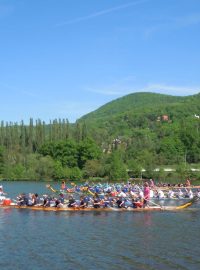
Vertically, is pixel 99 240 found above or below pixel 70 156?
below

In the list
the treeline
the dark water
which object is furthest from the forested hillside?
the dark water

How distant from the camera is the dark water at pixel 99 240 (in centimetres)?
2516

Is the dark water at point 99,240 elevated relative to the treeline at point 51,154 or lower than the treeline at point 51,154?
lower

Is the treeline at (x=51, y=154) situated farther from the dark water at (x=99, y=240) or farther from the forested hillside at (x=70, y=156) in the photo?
the dark water at (x=99, y=240)

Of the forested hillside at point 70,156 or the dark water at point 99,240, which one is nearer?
the dark water at point 99,240

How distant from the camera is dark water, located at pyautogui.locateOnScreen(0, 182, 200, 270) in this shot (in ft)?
82.5

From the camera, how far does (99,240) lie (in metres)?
30.9

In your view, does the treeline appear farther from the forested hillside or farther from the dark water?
the dark water

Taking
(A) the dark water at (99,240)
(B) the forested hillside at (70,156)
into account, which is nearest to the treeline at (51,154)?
(B) the forested hillside at (70,156)

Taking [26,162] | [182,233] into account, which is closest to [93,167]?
[26,162]

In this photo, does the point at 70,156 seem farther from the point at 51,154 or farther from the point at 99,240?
the point at 99,240

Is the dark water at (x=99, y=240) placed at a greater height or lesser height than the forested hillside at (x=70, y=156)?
lesser

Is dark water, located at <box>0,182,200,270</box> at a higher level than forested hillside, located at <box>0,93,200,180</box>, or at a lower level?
lower

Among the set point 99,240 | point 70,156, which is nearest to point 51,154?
point 70,156
